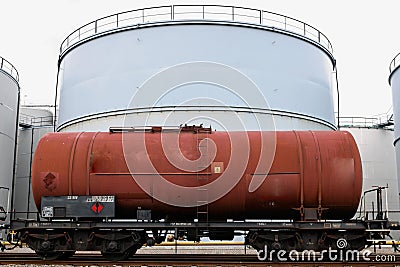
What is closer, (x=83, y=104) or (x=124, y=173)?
(x=124, y=173)

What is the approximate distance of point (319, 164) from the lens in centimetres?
1435

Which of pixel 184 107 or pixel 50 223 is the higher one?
pixel 184 107

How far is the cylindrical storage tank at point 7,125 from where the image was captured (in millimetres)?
30203

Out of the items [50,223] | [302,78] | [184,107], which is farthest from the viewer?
[302,78]

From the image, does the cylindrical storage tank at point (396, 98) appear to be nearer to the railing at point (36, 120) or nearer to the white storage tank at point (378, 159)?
the white storage tank at point (378, 159)

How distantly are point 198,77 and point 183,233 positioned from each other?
12531 millimetres

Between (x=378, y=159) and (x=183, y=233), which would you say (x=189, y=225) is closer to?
(x=183, y=233)

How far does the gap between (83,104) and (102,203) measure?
47.0 feet

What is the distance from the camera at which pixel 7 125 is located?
3108 centimetres

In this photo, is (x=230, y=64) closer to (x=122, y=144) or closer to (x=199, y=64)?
(x=199, y=64)

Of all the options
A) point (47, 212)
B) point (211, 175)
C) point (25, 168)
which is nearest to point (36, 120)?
point (25, 168)

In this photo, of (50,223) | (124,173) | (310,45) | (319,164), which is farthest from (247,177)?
(310,45)

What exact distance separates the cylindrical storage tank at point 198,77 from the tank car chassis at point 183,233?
10.9 metres

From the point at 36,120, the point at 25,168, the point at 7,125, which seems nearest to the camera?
the point at 7,125
